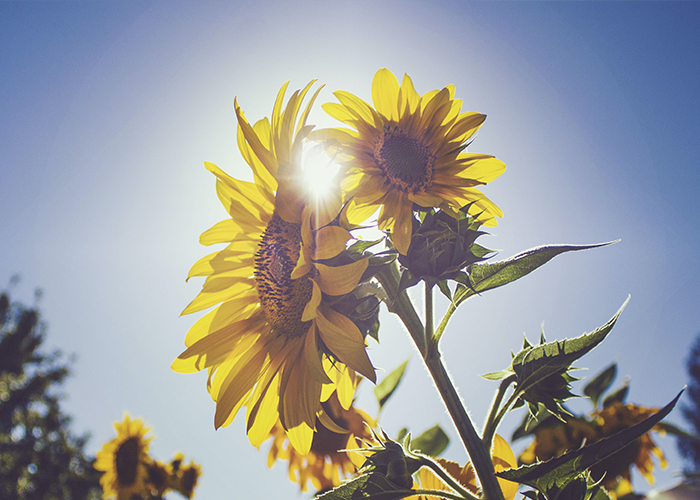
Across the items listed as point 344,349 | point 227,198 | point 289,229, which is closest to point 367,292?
point 344,349

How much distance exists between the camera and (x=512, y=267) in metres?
1.00

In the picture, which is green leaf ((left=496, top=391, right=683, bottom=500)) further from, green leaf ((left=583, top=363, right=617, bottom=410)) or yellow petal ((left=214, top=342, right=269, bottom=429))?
green leaf ((left=583, top=363, right=617, bottom=410))

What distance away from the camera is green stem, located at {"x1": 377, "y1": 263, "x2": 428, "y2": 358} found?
3.45ft

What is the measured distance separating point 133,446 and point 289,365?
A: 4.52 meters

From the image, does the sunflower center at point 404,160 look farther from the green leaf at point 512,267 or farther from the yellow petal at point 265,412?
the yellow petal at point 265,412

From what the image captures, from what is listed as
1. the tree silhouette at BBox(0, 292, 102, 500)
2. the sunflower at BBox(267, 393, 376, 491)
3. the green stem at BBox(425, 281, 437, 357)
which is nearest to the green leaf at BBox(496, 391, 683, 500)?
the green stem at BBox(425, 281, 437, 357)

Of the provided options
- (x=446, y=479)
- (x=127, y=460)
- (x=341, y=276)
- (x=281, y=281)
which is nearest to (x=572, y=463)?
(x=446, y=479)

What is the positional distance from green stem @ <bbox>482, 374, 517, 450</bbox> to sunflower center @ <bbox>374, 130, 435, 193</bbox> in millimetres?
609

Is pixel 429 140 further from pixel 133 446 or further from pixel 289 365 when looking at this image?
pixel 133 446

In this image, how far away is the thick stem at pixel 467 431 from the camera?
959 mm

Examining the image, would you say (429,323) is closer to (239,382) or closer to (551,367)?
(551,367)

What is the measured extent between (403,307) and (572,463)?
20.0 inches

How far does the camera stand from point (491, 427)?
1.06m

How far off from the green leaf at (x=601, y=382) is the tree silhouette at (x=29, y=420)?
16.8 metres
